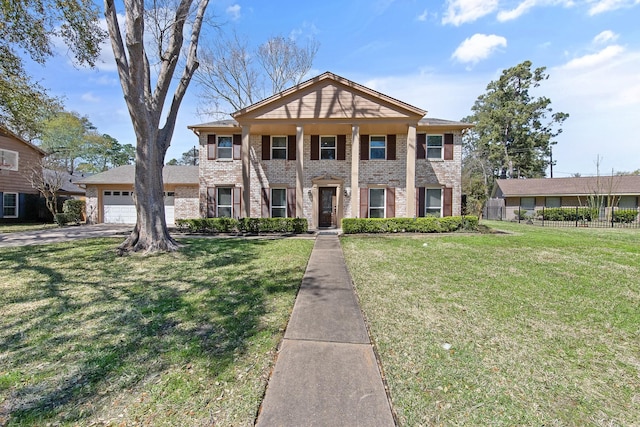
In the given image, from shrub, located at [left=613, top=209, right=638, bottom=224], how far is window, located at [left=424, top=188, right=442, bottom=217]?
17743 millimetres

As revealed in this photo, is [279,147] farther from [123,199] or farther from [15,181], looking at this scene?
[15,181]

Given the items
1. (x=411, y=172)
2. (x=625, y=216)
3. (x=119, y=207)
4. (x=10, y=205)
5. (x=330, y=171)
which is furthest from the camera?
(x=625, y=216)

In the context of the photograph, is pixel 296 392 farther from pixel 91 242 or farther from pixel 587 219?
pixel 587 219

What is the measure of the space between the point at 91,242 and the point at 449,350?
1104 cm

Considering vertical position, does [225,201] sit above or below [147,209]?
above

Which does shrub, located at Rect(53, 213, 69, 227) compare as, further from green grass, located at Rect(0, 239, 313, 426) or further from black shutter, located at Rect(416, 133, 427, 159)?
black shutter, located at Rect(416, 133, 427, 159)

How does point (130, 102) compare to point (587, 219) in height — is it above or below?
above

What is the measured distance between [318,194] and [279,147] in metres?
3.23

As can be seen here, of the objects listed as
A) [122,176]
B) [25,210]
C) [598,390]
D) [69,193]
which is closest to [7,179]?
[25,210]

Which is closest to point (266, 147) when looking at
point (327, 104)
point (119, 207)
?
point (327, 104)

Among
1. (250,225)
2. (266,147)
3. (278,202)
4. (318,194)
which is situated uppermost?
(266,147)

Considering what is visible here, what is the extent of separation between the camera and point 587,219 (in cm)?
2136

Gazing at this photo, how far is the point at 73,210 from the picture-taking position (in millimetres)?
16641

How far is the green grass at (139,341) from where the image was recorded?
192cm
